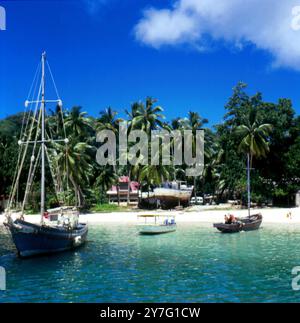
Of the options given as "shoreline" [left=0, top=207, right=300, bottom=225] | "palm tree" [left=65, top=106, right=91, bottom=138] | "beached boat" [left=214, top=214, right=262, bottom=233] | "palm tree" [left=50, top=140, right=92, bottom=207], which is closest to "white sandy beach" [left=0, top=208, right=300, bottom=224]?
"shoreline" [left=0, top=207, right=300, bottom=225]

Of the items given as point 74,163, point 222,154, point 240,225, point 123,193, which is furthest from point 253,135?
point 123,193

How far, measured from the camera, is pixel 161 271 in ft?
77.3

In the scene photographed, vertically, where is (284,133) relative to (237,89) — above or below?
below

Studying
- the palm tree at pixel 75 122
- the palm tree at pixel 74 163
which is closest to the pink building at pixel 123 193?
the palm tree at pixel 75 122

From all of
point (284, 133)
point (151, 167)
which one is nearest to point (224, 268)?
point (151, 167)

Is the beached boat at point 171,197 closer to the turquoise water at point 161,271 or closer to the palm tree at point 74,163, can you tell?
the palm tree at point 74,163

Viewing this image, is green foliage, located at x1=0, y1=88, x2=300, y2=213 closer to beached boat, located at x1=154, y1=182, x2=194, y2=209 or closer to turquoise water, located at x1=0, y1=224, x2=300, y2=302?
beached boat, located at x1=154, y1=182, x2=194, y2=209

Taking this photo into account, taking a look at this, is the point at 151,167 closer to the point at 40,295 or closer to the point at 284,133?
the point at 284,133

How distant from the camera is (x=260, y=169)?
6881 cm

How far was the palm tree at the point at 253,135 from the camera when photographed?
62.8 meters

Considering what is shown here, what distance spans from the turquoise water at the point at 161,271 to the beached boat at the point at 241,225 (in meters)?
3.43

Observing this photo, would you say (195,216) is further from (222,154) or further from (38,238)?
(38,238)
